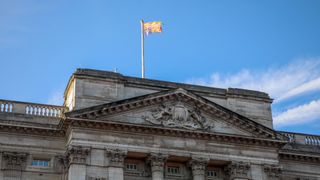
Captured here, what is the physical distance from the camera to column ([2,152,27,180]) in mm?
42375

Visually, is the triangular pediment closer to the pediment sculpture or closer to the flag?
the pediment sculpture

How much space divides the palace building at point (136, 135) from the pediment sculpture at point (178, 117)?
7 centimetres

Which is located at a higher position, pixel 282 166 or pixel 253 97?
pixel 253 97

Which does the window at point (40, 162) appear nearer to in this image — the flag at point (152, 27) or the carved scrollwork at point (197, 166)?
the carved scrollwork at point (197, 166)

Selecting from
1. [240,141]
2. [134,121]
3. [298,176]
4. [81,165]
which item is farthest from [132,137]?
[298,176]

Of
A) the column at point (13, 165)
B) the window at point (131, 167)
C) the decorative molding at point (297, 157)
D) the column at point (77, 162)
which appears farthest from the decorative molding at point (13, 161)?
the decorative molding at point (297, 157)

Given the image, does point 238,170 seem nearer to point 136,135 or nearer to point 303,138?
point 136,135

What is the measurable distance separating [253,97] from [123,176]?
43.6ft

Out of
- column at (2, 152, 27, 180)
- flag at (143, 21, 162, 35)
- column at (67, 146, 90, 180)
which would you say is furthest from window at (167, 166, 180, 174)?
flag at (143, 21, 162, 35)

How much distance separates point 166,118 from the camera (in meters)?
45.3

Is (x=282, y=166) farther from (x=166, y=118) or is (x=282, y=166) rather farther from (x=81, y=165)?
(x=81, y=165)

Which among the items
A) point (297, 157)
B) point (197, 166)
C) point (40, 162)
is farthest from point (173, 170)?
point (297, 157)

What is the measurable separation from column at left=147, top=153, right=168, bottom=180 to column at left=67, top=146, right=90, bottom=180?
467cm

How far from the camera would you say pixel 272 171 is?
46.9m
